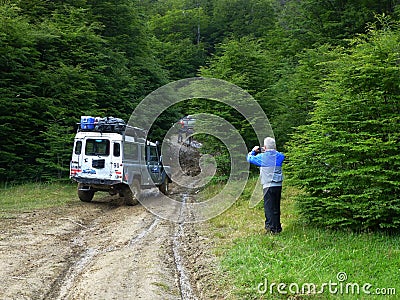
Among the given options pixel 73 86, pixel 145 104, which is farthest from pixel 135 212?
pixel 145 104

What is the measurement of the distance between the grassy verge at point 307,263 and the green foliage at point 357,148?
429 millimetres

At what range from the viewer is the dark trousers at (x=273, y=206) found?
8.52m

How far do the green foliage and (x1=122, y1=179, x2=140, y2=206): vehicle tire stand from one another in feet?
22.5

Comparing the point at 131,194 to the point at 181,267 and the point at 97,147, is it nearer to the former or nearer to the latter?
the point at 97,147

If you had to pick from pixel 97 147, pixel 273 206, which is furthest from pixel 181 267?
pixel 97 147

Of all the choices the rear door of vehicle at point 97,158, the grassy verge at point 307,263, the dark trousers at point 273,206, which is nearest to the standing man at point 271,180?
the dark trousers at point 273,206

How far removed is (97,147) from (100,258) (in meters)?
6.78

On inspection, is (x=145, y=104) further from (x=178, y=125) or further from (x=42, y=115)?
(x=42, y=115)

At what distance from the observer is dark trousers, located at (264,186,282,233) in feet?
28.0

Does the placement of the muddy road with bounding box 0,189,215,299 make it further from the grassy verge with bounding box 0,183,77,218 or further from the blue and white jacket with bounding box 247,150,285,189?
the blue and white jacket with bounding box 247,150,285,189

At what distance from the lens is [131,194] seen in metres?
14.3

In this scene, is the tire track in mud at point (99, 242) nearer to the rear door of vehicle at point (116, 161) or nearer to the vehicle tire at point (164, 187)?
the rear door of vehicle at point (116, 161)

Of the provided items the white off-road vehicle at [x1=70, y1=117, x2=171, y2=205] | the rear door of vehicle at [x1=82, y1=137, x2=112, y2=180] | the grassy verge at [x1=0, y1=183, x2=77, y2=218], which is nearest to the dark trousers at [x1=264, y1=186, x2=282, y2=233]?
the white off-road vehicle at [x1=70, y1=117, x2=171, y2=205]

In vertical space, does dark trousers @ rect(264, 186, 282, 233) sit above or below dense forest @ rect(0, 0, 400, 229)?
below
